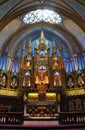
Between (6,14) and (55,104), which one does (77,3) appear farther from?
(55,104)

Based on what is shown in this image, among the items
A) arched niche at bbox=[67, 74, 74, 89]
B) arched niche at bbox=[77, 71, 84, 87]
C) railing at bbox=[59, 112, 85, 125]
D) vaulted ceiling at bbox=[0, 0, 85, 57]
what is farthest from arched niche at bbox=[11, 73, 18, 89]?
railing at bbox=[59, 112, 85, 125]

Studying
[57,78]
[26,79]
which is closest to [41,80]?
Result: [26,79]

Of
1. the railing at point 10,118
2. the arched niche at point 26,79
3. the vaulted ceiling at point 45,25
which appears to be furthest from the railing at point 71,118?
the arched niche at point 26,79

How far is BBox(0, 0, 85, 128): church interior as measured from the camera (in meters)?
16.1

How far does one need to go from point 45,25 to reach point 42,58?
457 cm

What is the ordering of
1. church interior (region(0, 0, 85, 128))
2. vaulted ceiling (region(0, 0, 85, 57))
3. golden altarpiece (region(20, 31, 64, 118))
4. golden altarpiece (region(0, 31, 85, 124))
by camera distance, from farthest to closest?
golden altarpiece (region(0, 31, 85, 124)), golden altarpiece (region(20, 31, 64, 118)), church interior (region(0, 0, 85, 128)), vaulted ceiling (region(0, 0, 85, 57))

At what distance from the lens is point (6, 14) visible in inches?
599

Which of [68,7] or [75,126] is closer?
[75,126]

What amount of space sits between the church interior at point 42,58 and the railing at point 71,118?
277 inches

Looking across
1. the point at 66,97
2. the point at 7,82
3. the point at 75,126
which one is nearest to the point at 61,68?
the point at 66,97

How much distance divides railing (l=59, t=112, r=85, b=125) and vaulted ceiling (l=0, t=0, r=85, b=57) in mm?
9646

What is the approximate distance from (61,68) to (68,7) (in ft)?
21.0

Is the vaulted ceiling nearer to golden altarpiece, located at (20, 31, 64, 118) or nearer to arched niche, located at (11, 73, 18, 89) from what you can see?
golden altarpiece, located at (20, 31, 64, 118)

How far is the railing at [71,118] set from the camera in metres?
7.77
